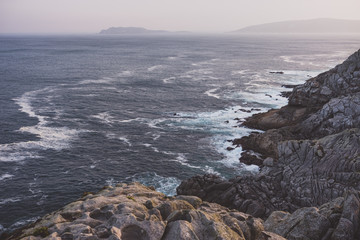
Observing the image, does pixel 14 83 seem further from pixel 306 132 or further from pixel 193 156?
pixel 306 132

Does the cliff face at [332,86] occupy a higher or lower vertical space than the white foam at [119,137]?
higher

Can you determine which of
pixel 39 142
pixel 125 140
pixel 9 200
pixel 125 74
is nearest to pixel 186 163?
pixel 125 140

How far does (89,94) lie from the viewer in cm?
11044

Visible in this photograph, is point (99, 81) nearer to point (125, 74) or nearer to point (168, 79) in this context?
point (125, 74)

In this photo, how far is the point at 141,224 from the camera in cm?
2267

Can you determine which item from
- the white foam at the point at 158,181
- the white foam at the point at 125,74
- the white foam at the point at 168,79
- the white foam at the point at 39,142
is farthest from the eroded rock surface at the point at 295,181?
the white foam at the point at 125,74

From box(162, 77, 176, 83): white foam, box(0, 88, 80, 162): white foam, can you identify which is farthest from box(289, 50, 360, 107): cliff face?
box(162, 77, 176, 83): white foam

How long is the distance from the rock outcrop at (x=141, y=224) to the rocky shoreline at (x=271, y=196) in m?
0.07

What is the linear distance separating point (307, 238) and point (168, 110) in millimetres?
72803

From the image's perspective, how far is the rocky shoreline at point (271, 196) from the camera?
23.0 metres

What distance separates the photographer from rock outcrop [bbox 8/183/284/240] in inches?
850

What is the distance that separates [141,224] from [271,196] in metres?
27.9

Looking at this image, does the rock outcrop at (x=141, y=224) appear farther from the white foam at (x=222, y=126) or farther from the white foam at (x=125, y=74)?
the white foam at (x=125, y=74)

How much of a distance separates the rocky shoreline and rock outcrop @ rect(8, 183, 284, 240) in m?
0.07
